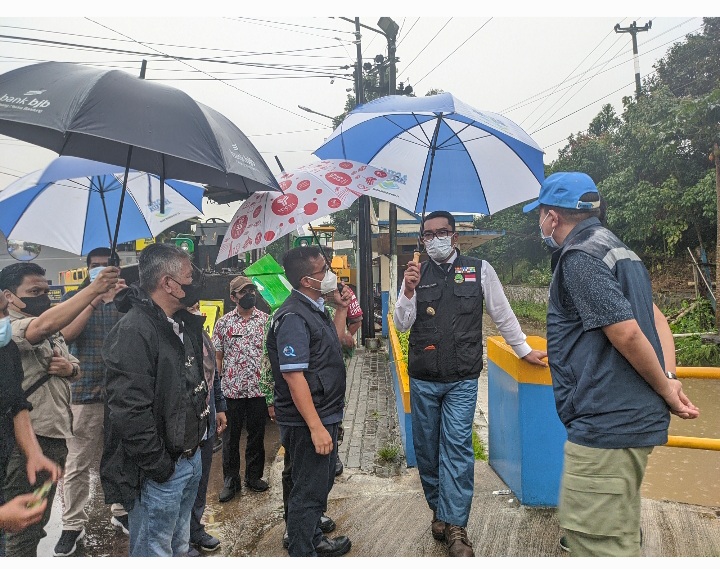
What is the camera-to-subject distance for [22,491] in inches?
91.5

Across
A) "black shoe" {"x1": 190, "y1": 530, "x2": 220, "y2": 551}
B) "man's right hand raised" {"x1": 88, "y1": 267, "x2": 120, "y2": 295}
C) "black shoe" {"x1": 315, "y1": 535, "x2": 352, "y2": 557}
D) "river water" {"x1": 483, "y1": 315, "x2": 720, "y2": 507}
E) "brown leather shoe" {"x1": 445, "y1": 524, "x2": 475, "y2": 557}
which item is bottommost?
"river water" {"x1": 483, "y1": 315, "x2": 720, "y2": 507}

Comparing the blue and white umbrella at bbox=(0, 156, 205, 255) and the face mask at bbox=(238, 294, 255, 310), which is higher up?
the blue and white umbrella at bbox=(0, 156, 205, 255)

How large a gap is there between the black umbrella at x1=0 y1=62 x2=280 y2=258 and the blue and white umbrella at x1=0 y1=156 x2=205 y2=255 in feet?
1.00

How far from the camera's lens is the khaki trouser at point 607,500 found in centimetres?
193

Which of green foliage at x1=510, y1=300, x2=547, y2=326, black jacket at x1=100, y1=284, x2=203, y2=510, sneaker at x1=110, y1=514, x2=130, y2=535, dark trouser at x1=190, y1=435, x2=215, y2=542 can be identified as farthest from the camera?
green foliage at x1=510, y1=300, x2=547, y2=326

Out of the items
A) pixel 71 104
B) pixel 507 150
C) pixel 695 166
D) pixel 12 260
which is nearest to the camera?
pixel 71 104

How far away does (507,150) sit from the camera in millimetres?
3783

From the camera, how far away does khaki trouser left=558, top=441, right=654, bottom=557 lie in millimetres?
1935

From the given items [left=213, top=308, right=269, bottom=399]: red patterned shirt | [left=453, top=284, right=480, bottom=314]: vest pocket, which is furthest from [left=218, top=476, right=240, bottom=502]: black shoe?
[left=453, top=284, right=480, bottom=314]: vest pocket

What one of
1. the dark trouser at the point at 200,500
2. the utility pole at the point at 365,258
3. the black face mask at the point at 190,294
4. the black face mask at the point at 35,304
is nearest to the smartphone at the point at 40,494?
the black face mask at the point at 35,304

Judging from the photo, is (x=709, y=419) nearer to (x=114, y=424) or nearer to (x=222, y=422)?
(x=222, y=422)

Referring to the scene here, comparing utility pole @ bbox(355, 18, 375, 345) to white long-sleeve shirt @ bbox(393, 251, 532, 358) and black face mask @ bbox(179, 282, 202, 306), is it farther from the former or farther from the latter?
black face mask @ bbox(179, 282, 202, 306)

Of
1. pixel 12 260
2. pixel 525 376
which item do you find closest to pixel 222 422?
pixel 12 260

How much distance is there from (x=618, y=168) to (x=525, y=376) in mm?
10799
